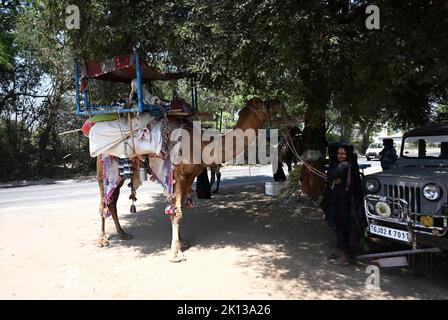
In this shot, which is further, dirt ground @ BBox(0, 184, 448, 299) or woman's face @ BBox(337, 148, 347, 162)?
woman's face @ BBox(337, 148, 347, 162)

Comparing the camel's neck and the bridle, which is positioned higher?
the bridle

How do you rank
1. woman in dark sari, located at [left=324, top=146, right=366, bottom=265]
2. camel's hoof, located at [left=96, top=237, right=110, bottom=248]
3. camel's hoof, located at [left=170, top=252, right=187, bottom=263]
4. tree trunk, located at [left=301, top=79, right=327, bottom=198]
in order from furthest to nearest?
tree trunk, located at [left=301, top=79, right=327, bottom=198]
camel's hoof, located at [left=96, top=237, right=110, bottom=248]
camel's hoof, located at [left=170, top=252, right=187, bottom=263]
woman in dark sari, located at [left=324, top=146, right=366, bottom=265]

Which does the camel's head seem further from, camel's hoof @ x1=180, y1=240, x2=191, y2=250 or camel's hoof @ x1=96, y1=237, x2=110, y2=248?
camel's hoof @ x1=96, y1=237, x2=110, y2=248

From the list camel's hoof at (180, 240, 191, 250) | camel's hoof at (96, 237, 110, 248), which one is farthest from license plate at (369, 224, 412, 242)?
camel's hoof at (96, 237, 110, 248)

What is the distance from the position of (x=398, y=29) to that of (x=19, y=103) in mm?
21410

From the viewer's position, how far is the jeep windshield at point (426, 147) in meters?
6.12

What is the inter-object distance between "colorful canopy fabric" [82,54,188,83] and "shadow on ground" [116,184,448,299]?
9.67 ft

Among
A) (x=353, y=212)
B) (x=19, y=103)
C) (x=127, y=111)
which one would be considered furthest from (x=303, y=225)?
(x=19, y=103)

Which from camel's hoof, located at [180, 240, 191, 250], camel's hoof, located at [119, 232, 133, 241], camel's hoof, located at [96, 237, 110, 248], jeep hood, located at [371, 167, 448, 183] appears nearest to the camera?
jeep hood, located at [371, 167, 448, 183]

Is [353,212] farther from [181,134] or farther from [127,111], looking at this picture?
[127,111]

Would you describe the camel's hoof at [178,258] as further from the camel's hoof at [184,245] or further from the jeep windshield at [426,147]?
the jeep windshield at [426,147]

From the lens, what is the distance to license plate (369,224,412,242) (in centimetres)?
479

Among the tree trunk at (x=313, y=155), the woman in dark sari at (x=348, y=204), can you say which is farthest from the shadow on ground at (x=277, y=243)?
the tree trunk at (x=313, y=155)

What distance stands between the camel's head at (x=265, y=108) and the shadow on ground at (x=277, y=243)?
2.13 m
